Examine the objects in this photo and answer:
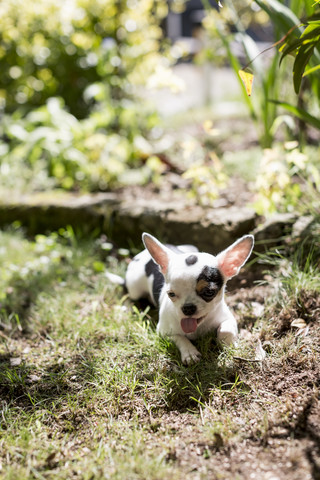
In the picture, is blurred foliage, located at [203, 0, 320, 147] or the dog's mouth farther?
the dog's mouth

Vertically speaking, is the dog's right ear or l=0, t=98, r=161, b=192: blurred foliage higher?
the dog's right ear

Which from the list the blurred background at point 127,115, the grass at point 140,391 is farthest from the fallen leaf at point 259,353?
the blurred background at point 127,115

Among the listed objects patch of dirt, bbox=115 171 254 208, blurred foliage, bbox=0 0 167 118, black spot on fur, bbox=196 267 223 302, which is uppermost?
blurred foliage, bbox=0 0 167 118

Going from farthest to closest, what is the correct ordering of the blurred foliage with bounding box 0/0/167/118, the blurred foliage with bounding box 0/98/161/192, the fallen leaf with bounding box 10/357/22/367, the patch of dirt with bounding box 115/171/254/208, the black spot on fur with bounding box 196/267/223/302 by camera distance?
the blurred foliage with bounding box 0/0/167/118 < the blurred foliage with bounding box 0/98/161/192 < the patch of dirt with bounding box 115/171/254/208 < the fallen leaf with bounding box 10/357/22/367 < the black spot on fur with bounding box 196/267/223/302

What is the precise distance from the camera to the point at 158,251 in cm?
218

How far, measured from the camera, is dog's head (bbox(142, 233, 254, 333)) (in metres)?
2.03

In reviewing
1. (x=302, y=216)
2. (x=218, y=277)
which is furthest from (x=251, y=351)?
(x=302, y=216)

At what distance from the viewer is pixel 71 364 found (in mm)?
2385

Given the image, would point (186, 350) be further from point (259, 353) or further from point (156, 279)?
point (156, 279)

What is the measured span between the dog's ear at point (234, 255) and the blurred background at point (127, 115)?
105 cm

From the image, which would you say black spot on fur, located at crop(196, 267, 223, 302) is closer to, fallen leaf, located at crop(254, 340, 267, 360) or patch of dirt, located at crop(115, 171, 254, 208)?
fallen leaf, located at crop(254, 340, 267, 360)

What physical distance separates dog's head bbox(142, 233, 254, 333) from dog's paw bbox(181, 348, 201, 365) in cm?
15

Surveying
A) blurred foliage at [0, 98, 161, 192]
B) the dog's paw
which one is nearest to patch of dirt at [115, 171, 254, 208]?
blurred foliage at [0, 98, 161, 192]

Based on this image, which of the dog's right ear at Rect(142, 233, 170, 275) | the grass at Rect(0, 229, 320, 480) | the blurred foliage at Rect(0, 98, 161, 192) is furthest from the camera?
the blurred foliage at Rect(0, 98, 161, 192)
